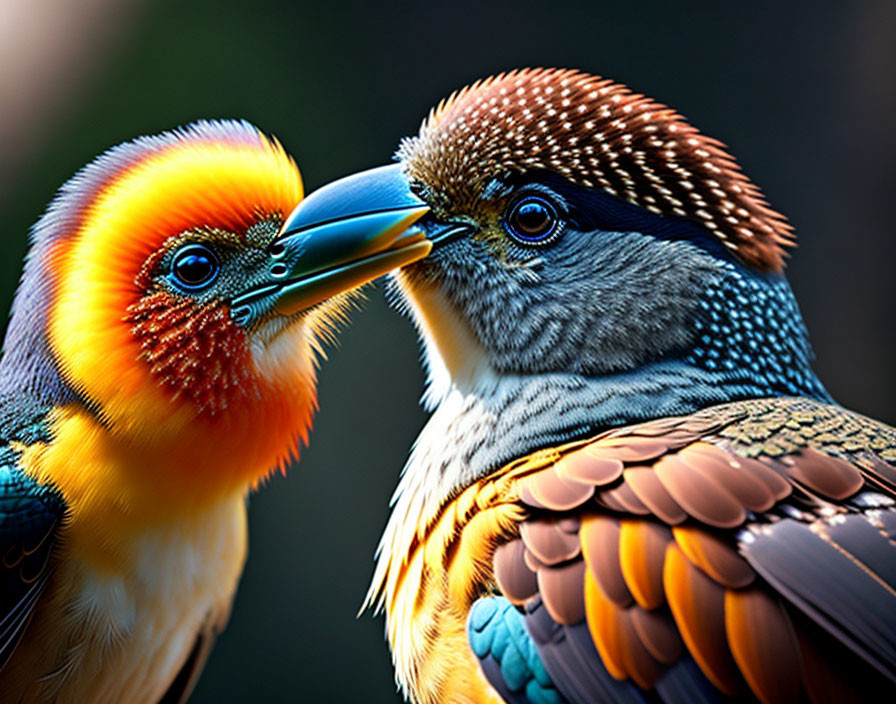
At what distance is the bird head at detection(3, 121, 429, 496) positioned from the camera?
1.21 meters

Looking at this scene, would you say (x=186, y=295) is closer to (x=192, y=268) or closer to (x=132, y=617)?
(x=192, y=268)

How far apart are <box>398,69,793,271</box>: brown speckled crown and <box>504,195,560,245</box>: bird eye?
0.16 ft

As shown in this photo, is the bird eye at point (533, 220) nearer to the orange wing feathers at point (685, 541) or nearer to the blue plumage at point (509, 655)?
the orange wing feathers at point (685, 541)

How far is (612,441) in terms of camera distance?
3.73ft

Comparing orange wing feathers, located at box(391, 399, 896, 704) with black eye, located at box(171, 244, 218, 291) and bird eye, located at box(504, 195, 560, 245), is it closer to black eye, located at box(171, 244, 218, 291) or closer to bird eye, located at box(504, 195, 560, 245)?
bird eye, located at box(504, 195, 560, 245)

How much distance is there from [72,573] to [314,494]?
1.52 meters

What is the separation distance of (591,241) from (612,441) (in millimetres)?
303

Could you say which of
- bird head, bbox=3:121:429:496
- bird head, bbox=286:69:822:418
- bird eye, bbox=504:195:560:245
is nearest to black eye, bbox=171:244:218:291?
bird head, bbox=3:121:429:496

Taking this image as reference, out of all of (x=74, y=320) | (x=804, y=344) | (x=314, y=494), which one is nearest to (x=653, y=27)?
(x=804, y=344)

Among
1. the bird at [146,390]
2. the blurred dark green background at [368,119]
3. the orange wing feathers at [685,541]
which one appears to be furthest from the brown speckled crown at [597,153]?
the blurred dark green background at [368,119]

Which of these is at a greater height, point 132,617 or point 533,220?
point 533,220

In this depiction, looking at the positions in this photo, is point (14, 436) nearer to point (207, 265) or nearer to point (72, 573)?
point (72, 573)

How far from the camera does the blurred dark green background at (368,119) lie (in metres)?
2.48

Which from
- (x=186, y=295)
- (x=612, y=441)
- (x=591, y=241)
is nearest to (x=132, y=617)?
(x=186, y=295)
